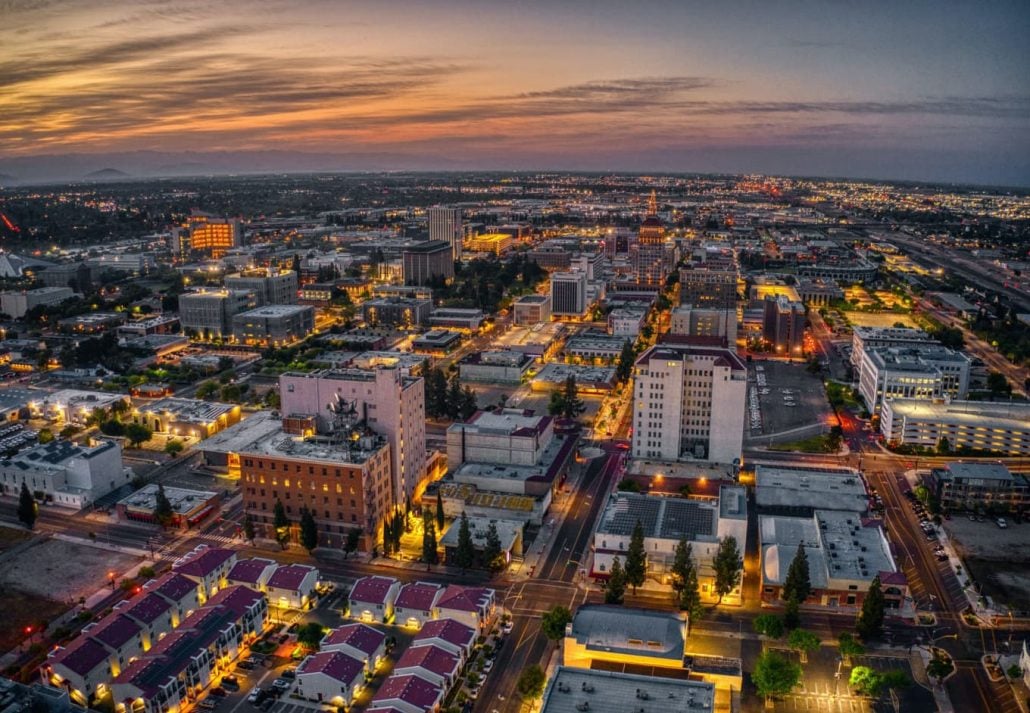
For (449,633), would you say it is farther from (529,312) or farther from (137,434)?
(529,312)

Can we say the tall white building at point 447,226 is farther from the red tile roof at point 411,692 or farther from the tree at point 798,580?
the red tile roof at point 411,692

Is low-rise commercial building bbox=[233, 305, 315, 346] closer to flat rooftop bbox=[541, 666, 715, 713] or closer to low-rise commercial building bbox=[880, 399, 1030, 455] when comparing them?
low-rise commercial building bbox=[880, 399, 1030, 455]

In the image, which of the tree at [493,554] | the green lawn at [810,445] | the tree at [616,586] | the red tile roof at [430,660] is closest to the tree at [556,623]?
the tree at [616,586]

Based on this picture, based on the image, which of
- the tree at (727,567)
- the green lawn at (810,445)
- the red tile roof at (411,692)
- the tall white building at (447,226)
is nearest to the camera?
the red tile roof at (411,692)

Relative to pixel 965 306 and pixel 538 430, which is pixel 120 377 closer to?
pixel 538 430

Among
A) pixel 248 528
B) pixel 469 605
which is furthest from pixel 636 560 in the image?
pixel 248 528

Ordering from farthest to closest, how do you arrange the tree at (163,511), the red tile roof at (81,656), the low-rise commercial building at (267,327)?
the low-rise commercial building at (267,327)
the tree at (163,511)
the red tile roof at (81,656)
